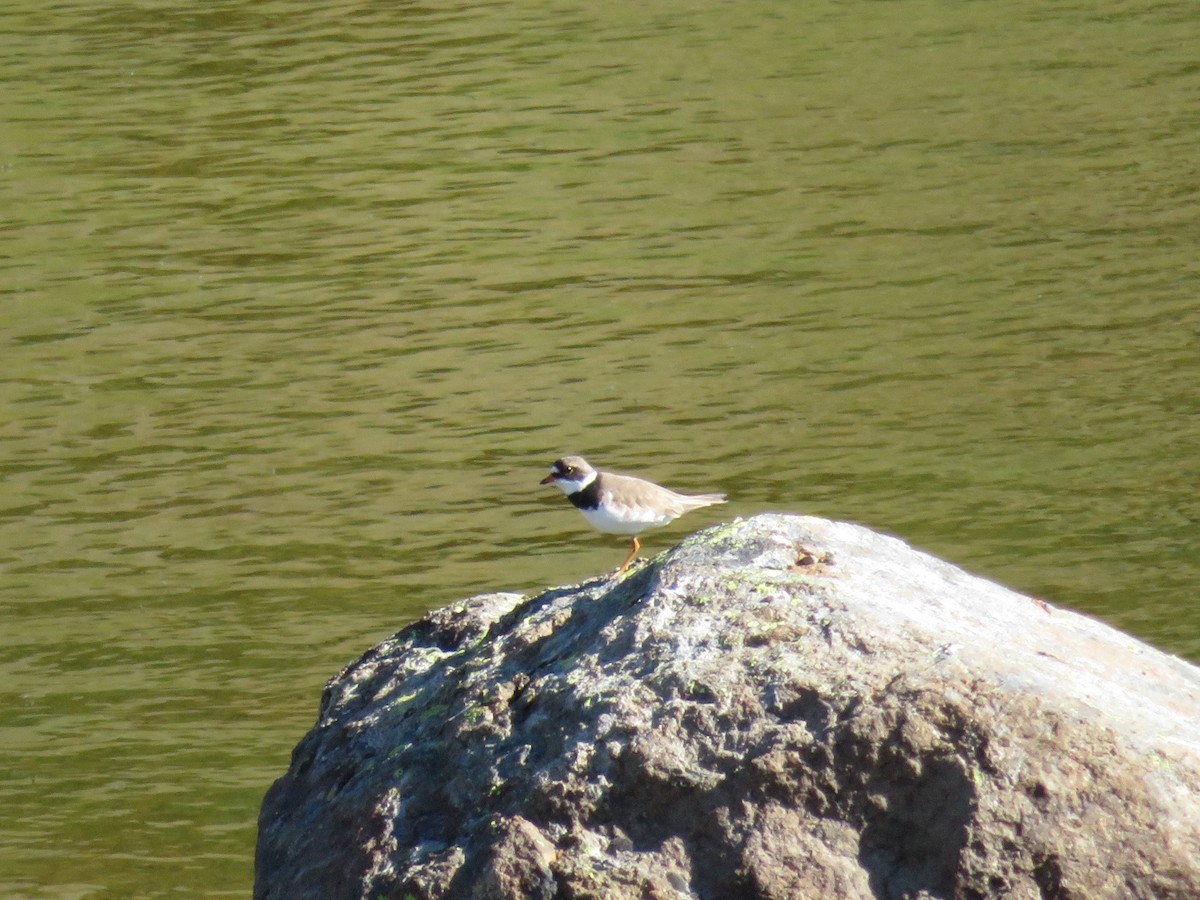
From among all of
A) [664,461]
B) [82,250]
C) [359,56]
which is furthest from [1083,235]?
[359,56]

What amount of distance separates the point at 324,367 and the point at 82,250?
515 cm

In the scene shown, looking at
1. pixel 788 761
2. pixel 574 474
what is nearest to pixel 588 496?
pixel 574 474

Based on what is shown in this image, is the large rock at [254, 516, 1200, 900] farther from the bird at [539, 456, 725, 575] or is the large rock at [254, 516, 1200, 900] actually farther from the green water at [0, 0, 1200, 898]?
the green water at [0, 0, 1200, 898]

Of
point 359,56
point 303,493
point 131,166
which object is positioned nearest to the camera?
point 303,493

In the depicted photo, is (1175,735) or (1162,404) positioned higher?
(1175,735)

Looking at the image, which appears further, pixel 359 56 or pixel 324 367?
pixel 359 56

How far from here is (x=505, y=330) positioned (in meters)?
17.9

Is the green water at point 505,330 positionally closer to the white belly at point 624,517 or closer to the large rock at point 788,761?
the white belly at point 624,517

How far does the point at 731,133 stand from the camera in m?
Answer: 24.0

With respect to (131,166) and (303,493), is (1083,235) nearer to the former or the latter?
(303,493)

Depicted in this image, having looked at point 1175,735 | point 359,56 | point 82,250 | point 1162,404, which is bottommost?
point 1162,404

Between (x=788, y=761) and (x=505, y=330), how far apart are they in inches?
513

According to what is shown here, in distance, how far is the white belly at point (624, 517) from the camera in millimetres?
8102

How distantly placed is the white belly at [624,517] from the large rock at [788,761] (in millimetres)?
2209
